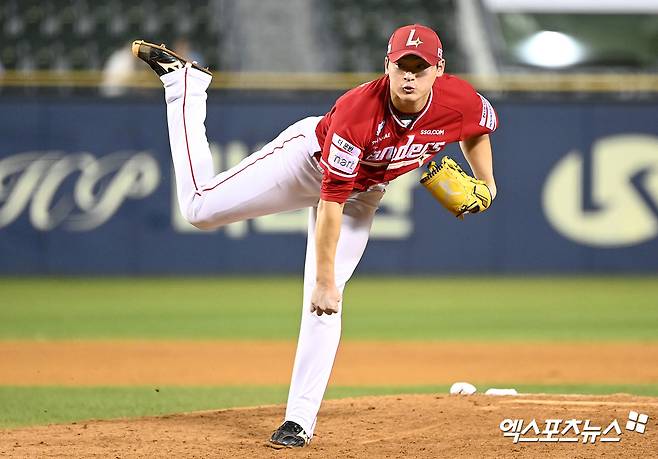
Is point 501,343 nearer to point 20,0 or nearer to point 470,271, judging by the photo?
point 470,271

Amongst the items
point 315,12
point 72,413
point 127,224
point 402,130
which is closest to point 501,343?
point 72,413

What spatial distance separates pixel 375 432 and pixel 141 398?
1780mm

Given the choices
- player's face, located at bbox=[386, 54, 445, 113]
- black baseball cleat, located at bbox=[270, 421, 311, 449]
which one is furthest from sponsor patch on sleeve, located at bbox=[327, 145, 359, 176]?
black baseball cleat, located at bbox=[270, 421, 311, 449]

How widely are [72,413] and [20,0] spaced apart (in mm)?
10729

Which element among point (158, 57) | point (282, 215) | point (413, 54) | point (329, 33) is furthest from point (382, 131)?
point (329, 33)

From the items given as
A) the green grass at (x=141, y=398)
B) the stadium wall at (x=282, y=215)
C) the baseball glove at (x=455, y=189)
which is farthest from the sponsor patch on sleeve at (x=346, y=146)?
the stadium wall at (x=282, y=215)

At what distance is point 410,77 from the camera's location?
13.8ft

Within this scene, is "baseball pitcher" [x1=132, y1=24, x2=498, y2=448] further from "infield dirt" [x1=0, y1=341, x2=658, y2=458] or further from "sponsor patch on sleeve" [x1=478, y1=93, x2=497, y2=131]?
"infield dirt" [x1=0, y1=341, x2=658, y2=458]

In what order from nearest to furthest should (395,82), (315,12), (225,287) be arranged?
(395,82) < (225,287) < (315,12)

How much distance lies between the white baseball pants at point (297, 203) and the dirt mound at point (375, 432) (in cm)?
28

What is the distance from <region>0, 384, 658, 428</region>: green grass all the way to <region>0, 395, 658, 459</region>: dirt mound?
57cm

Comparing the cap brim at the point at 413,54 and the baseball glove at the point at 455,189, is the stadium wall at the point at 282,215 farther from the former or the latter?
the cap brim at the point at 413,54

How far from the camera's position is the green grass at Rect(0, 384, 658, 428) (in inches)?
221

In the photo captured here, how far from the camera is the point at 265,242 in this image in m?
12.1
